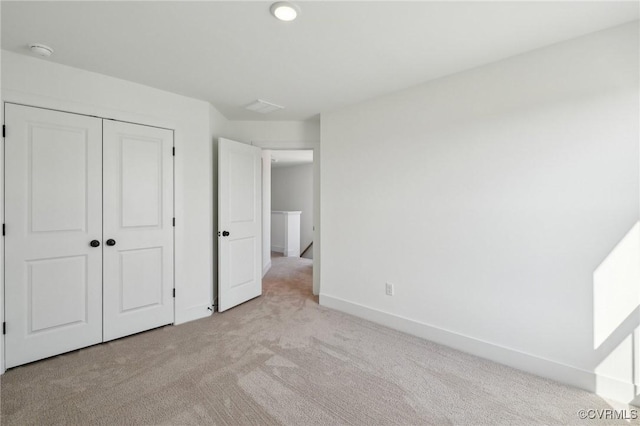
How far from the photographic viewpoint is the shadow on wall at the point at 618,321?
1.84 m

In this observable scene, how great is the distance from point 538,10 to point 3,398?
4102 mm

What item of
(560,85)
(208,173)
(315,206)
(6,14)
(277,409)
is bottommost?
(277,409)

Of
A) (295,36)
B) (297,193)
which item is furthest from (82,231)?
(297,193)

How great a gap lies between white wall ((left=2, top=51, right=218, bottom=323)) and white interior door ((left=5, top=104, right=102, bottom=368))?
0.17 m

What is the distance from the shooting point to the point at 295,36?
2.00 metres

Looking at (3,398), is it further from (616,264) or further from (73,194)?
(616,264)

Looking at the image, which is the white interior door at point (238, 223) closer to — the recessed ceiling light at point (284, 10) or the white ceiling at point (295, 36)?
the white ceiling at point (295, 36)

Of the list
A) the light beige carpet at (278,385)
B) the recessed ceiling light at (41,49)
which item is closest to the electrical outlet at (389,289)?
the light beige carpet at (278,385)

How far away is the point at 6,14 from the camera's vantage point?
1.75m

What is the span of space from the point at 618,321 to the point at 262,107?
3.57m

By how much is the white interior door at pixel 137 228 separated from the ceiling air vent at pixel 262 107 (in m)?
0.92

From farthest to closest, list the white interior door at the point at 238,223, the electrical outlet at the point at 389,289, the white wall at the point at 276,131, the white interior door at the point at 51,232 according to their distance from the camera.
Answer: the white wall at the point at 276,131 → the white interior door at the point at 238,223 → the electrical outlet at the point at 389,289 → the white interior door at the point at 51,232

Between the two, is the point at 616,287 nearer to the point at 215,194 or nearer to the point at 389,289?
the point at 389,289

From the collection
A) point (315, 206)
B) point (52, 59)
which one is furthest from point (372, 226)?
point (52, 59)
